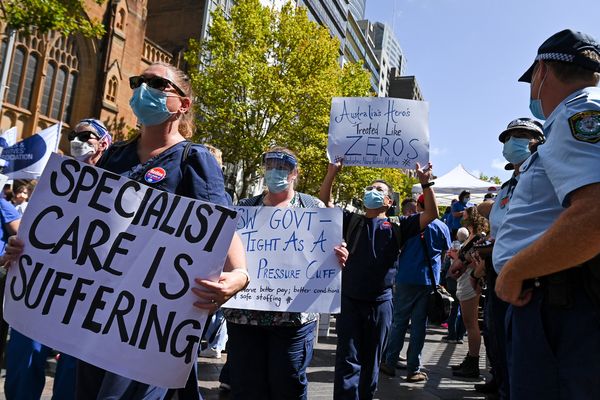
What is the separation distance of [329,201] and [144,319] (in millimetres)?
2746

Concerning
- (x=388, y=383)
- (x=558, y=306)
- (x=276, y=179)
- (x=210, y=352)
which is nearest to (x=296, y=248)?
(x=276, y=179)

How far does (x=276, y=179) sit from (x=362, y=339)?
158 centimetres

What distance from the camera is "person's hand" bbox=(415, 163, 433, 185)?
171 inches

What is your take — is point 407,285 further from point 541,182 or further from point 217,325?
point 541,182

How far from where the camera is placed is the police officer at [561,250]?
1759 millimetres

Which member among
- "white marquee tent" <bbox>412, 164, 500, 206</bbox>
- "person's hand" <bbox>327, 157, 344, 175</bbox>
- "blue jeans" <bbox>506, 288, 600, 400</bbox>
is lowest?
"blue jeans" <bbox>506, 288, 600, 400</bbox>

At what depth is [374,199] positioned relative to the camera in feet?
15.2

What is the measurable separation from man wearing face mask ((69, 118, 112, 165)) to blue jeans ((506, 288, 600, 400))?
3.14m

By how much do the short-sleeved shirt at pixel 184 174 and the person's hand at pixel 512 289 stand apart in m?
1.22

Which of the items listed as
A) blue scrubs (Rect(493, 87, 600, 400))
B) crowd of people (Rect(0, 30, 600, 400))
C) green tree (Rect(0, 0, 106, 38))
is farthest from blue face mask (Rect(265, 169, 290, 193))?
green tree (Rect(0, 0, 106, 38))

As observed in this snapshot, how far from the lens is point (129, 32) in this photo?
3092cm

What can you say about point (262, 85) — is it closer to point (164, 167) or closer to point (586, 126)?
point (164, 167)

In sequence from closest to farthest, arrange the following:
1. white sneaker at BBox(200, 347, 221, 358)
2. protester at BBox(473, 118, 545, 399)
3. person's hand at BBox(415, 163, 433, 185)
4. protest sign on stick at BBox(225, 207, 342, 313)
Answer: protest sign on stick at BBox(225, 207, 342, 313) < protester at BBox(473, 118, 545, 399) < person's hand at BBox(415, 163, 433, 185) < white sneaker at BBox(200, 347, 221, 358)

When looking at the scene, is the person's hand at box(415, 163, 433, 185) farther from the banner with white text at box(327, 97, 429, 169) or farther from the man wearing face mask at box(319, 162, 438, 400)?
the banner with white text at box(327, 97, 429, 169)
